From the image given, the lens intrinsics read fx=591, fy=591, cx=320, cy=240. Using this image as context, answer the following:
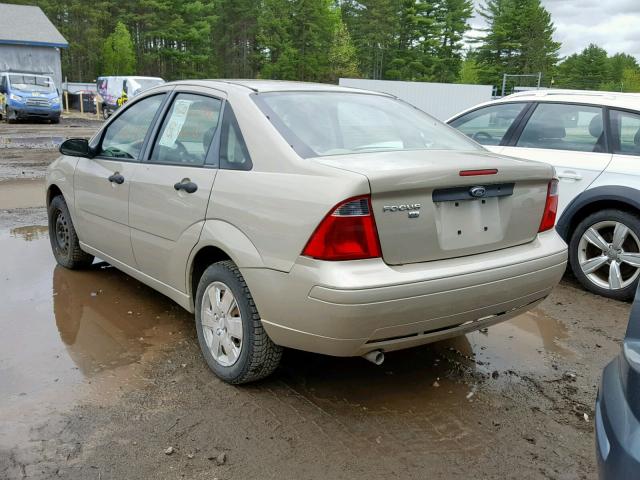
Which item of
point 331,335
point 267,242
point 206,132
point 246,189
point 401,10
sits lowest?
point 331,335

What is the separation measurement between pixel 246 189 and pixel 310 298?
733mm

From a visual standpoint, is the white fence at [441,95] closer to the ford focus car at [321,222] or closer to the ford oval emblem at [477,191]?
the ford focus car at [321,222]

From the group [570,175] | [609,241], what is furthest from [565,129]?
[609,241]

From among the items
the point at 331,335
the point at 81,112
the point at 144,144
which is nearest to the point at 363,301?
the point at 331,335

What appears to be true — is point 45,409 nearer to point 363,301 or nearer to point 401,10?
point 363,301

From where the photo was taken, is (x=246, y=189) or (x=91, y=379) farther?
(x=91, y=379)

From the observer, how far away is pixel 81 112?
3419 cm

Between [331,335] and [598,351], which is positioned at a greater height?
[331,335]

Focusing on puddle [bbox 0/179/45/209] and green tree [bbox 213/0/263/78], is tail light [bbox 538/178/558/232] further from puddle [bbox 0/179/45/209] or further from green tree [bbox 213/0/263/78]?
green tree [bbox 213/0/263/78]

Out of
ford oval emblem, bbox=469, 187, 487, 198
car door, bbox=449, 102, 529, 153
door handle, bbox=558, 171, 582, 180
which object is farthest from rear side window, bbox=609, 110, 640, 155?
ford oval emblem, bbox=469, 187, 487, 198

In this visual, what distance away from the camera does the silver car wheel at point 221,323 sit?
10.8ft

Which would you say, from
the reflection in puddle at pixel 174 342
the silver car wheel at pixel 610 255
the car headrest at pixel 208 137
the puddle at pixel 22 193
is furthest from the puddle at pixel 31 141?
the silver car wheel at pixel 610 255

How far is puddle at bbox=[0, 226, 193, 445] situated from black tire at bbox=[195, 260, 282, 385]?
65 cm

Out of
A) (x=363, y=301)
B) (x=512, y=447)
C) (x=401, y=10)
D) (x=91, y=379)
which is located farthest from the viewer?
(x=401, y=10)
